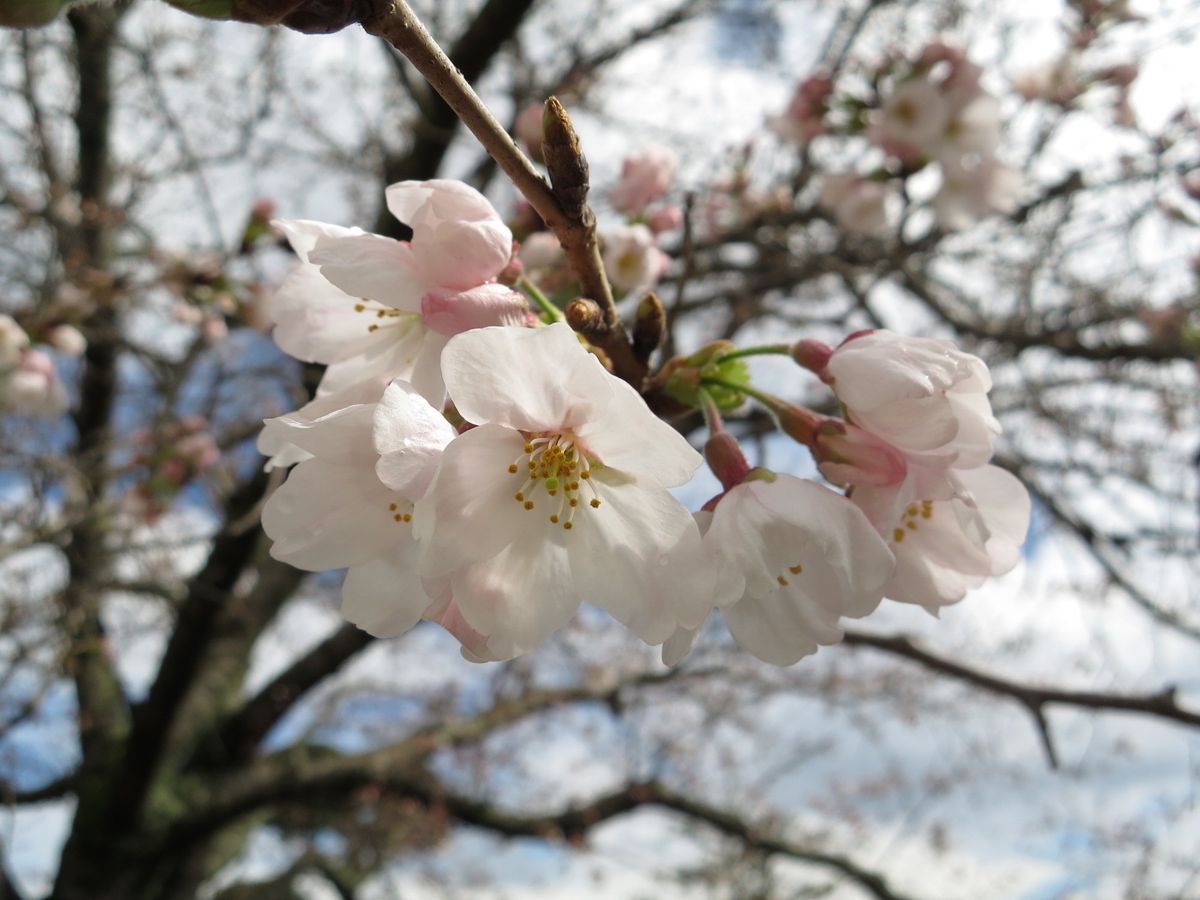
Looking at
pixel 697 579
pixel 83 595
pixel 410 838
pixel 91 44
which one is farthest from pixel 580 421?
pixel 410 838

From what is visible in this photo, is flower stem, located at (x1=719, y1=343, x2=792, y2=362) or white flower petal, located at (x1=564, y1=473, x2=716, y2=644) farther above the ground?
flower stem, located at (x1=719, y1=343, x2=792, y2=362)

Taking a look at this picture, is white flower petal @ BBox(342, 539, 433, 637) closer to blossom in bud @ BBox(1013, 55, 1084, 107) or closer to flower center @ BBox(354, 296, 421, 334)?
flower center @ BBox(354, 296, 421, 334)

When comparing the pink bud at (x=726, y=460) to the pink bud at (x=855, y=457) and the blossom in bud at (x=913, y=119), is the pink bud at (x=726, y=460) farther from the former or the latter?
the blossom in bud at (x=913, y=119)

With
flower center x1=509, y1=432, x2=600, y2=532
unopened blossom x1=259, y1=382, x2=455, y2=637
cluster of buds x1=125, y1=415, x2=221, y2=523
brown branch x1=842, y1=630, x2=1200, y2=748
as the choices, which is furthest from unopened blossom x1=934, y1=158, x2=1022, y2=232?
cluster of buds x1=125, y1=415, x2=221, y2=523

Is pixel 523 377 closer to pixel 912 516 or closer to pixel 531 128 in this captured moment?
pixel 912 516

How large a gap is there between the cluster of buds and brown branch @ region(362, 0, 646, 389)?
286 cm

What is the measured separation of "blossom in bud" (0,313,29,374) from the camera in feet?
7.92

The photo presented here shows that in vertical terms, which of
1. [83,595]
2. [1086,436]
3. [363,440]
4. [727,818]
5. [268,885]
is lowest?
[268,885]

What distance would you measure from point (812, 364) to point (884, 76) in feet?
6.35

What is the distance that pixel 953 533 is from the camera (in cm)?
81

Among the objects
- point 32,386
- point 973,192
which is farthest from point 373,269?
point 973,192

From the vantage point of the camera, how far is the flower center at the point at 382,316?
0.89 m

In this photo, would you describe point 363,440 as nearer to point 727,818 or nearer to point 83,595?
point 83,595

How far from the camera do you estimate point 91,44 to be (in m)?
4.00
